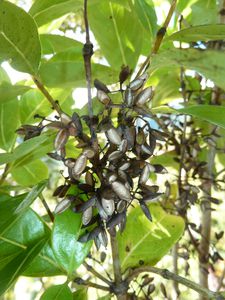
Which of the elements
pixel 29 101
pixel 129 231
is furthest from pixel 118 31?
pixel 129 231

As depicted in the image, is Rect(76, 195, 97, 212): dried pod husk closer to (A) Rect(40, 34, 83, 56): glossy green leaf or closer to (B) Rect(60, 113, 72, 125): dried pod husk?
(B) Rect(60, 113, 72, 125): dried pod husk

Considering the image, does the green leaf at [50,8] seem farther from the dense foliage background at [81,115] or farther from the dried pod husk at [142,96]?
the dried pod husk at [142,96]

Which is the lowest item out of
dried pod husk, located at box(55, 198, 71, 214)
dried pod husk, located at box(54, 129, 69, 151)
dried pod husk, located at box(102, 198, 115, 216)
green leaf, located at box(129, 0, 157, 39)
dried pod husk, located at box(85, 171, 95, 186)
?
dried pod husk, located at box(55, 198, 71, 214)

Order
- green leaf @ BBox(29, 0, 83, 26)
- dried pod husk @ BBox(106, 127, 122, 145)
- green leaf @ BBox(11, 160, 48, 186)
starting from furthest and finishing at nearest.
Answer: green leaf @ BBox(11, 160, 48, 186), green leaf @ BBox(29, 0, 83, 26), dried pod husk @ BBox(106, 127, 122, 145)

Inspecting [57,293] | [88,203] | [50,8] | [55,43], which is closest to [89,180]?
[88,203]

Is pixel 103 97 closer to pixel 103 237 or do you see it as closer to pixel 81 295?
pixel 103 237

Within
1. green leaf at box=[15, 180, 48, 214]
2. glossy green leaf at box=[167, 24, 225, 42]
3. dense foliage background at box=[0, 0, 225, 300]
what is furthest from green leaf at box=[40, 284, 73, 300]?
glossy green leaf at box=[167, 24, 225, 42]

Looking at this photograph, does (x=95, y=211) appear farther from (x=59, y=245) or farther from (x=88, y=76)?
(x=88, y=76)
